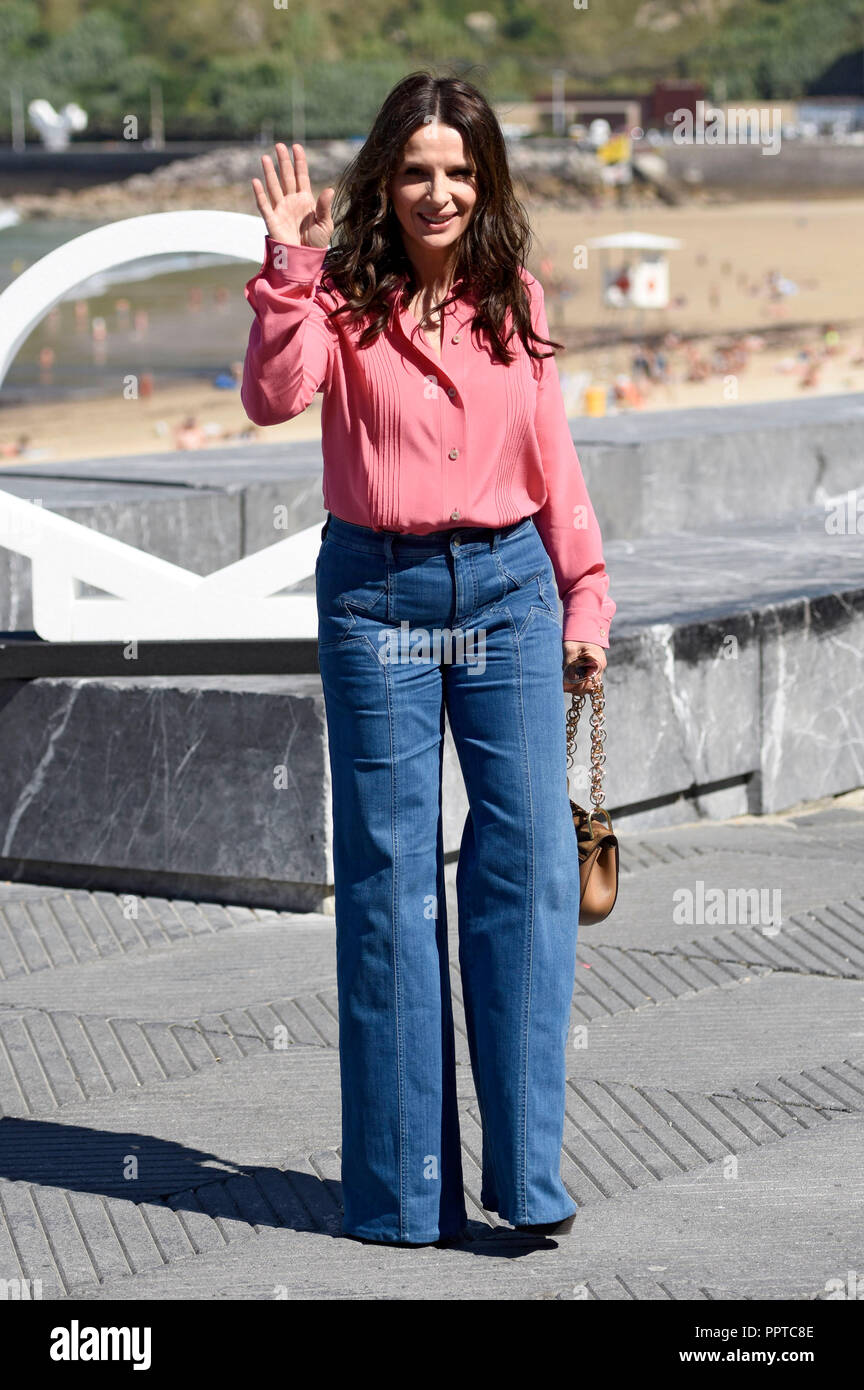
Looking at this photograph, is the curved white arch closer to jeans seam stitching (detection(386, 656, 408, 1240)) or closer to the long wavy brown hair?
the long wavy brown hair

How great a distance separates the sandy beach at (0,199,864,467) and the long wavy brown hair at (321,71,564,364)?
1203 centimetres

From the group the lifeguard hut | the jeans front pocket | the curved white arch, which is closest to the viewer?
the jeans front pocket

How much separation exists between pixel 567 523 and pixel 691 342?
1440 inches

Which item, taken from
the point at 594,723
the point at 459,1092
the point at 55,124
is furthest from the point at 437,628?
the point at 55,124

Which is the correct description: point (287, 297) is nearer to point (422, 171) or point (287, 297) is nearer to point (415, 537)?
point (422, 171)

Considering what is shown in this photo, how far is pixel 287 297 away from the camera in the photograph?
9.32 feet

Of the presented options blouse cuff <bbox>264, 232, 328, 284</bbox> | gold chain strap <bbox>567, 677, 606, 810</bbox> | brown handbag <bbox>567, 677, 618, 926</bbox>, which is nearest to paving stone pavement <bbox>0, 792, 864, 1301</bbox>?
brown handbag <bbox>567, 677, 618, 926</bbox>

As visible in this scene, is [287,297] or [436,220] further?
[436,220]

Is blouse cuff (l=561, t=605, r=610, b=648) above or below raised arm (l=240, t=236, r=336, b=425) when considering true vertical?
below

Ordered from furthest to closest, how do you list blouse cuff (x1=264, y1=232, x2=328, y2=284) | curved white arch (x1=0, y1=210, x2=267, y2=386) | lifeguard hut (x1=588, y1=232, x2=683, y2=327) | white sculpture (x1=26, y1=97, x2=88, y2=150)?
1. white sculpture (x1=26, y1=97, x2=88, y2=150)
2. lifeguard hut (x1=588, y1=232, x2=683, y2=327)
3. curved white arch (x1=0, y1=210, x2=267, y2=386)
4. blouse cuff (x1=264, y1=232, x2=328, y2=284)

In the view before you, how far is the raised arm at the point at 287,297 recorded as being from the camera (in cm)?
285

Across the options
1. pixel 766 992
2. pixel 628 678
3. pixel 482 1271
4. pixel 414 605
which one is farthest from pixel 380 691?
pixel 628 678

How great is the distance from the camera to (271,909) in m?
5.28

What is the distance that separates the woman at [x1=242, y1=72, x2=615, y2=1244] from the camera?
3039 millimetres
